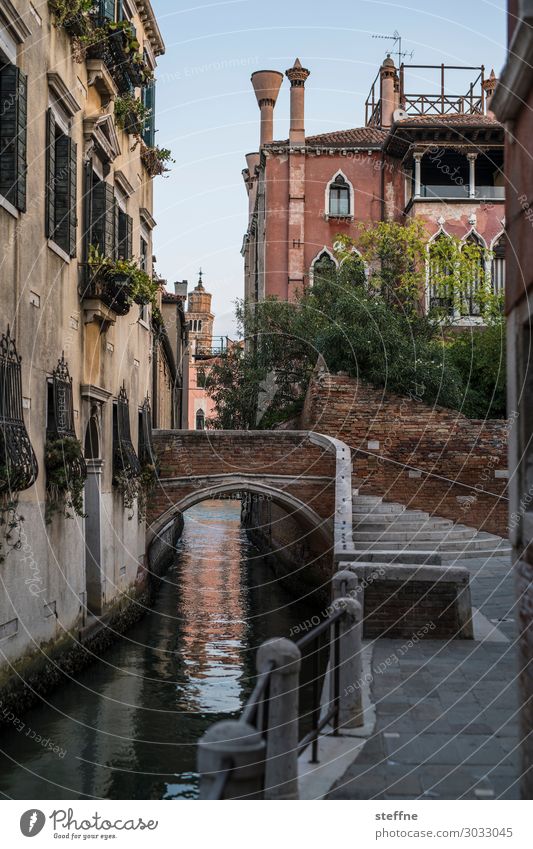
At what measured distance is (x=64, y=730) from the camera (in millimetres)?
8305

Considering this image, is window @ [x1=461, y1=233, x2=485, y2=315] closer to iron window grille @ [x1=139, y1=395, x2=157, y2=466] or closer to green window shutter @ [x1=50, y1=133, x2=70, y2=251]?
iron window grille @ [x1=139, y1=395, x2=157, y2=466]

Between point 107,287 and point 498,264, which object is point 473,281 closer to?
point 498,264

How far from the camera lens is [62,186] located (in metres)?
9.56

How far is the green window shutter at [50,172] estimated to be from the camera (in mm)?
8992

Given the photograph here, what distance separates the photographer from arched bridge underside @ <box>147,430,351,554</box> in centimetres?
1457

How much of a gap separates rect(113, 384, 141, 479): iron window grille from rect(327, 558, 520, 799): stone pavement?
578cm

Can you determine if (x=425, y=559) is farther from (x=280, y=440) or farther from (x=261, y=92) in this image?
(x=261, y=92)

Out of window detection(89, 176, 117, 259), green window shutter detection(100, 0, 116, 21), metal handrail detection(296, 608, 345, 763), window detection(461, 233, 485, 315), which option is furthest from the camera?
window detection(461, 233, 485, 315)

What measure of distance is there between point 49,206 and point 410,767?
6.32m

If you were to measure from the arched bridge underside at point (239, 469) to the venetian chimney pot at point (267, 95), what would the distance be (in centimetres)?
1342

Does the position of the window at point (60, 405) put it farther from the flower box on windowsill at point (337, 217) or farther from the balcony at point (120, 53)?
the flower box on windowsill at point (337, 217)
